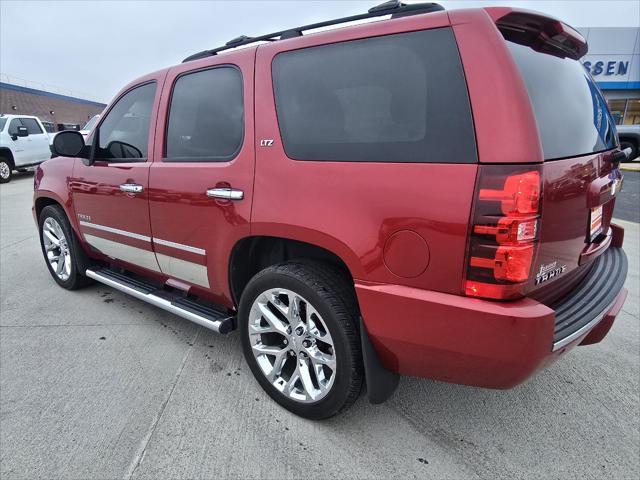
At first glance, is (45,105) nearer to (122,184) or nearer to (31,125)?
(31,125)

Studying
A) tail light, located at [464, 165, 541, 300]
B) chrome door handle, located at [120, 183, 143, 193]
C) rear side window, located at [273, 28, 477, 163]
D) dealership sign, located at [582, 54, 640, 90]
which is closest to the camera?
tail light, located at [464, 165, 541, 300]

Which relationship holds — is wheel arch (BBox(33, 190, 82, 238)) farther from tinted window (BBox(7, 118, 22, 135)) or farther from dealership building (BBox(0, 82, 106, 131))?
dealership building (BBox(0, 82, 106, 131))

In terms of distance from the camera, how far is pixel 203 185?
7.82 ft

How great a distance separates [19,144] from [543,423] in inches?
619

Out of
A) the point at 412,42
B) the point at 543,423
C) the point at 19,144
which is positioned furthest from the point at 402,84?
the point at 19,144

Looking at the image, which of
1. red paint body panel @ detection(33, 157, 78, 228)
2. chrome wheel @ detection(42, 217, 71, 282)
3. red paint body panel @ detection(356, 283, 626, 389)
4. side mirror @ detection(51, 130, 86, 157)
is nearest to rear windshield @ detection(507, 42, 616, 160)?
red paint body panel @ detection(356, 283, 626, 389)

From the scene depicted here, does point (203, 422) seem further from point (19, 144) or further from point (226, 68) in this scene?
point (19, 144)

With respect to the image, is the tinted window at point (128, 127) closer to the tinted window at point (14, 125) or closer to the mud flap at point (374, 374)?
the mud flap at point (374, 374)

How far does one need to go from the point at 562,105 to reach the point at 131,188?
2653 mm

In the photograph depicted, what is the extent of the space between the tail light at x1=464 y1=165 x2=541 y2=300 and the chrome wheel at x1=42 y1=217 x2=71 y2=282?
3.80 m

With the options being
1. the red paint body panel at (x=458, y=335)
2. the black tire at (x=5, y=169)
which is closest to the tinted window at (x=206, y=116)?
the red paint body panel at (x=458, y=335)

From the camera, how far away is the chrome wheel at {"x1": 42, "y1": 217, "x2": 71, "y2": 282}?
3.92 metres

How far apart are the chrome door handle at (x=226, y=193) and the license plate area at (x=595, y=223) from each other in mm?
1743

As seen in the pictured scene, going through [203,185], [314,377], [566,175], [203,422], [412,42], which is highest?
[412,42]
